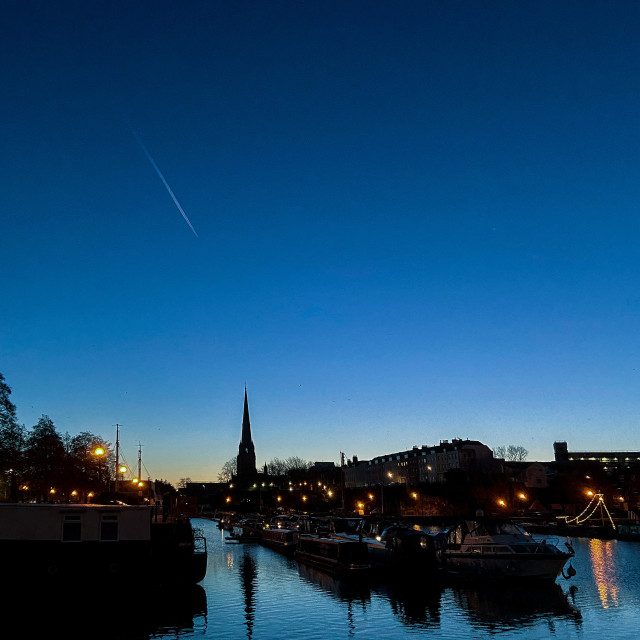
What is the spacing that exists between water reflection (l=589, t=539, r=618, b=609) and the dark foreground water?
13 centimetres

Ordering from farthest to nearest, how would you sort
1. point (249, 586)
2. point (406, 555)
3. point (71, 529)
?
1. point (406, 555)
2. point (249, 586)
3. point (71, 529)

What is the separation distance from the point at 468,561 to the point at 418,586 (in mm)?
4357

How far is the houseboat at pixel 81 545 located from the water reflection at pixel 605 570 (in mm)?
27891

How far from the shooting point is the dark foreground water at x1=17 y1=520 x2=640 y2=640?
32094 mm

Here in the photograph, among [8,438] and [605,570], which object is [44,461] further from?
[605,570]

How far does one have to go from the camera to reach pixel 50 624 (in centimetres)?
3328

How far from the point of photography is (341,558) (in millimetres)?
51781

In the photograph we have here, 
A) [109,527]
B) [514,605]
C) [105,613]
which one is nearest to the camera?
[105,613]

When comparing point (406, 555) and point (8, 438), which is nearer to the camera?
point (406, 555)

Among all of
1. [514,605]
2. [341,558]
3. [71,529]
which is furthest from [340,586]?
[71,529]

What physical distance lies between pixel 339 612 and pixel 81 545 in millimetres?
16156

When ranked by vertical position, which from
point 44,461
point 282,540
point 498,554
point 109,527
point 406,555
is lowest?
point 282,540

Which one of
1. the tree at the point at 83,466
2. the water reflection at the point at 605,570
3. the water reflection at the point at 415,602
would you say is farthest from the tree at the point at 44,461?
the water reflection at the point at 605,570

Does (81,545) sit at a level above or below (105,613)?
above
